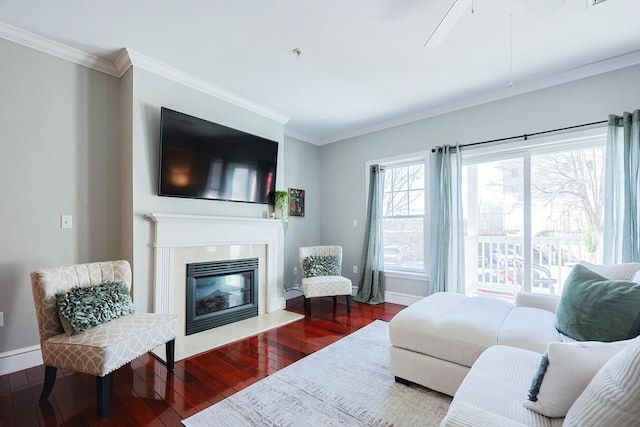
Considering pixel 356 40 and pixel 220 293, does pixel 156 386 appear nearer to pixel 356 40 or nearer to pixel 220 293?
pixel 220 293

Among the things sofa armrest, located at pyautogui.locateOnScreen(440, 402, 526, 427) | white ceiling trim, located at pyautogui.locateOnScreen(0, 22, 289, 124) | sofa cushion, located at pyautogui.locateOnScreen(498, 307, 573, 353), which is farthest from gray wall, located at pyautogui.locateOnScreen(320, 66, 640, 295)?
sofa armrest, located at pyautogui.locateOnScreen(440, 402, 526, 427)

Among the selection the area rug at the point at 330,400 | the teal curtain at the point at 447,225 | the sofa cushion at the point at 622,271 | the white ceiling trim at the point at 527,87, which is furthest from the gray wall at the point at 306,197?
the sofa cushion at the point at 622,271

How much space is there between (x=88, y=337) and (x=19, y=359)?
1.14 meters

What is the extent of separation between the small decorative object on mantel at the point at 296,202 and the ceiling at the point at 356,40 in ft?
5.33

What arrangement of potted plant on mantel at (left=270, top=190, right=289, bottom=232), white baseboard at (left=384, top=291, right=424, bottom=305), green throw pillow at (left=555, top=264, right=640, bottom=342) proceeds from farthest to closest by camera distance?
white baseboard at (left=384, top=291, right=424, bottom=305)
potted plant on mantel at (left=270, top=190, right=289, bottom=232)
green throw pillow at (left=555, top=264, right=640, bottom=342)

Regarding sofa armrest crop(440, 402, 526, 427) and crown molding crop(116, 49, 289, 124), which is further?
crown molding crop(116, 49, 289, 124)

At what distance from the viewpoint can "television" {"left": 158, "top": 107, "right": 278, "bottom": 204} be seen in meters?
2.87

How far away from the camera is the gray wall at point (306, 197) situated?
183 inches

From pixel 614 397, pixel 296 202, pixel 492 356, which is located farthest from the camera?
pixel 296 202

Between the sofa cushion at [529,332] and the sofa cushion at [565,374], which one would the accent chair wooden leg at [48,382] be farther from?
the sofa cushion at [529,332]

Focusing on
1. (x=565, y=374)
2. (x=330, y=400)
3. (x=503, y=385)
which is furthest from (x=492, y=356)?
(x=330, y=400)

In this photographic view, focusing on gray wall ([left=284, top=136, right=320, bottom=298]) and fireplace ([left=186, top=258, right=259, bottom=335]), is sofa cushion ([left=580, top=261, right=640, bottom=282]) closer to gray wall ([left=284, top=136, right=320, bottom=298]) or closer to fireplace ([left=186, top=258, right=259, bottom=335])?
fireplace ([left=186, top=258, right=259, bottom=335])

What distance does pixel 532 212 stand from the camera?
329cm

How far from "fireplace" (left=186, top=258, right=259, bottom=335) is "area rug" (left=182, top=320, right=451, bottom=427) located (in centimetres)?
127
